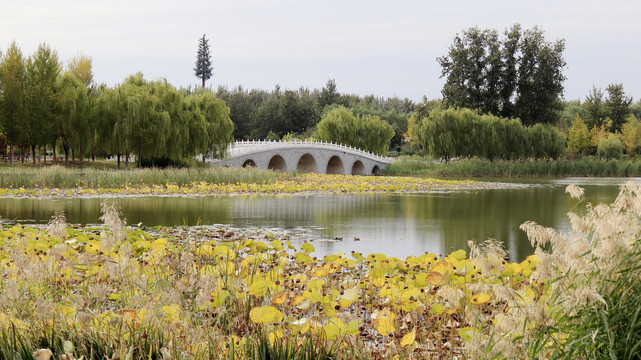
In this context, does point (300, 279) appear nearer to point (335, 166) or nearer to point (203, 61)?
point (335, 166)

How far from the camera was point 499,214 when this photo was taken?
1830cm

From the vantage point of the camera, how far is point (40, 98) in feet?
114

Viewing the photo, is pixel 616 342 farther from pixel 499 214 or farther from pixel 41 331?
pixel 499 214

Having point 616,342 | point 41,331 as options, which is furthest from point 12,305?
point 616,342

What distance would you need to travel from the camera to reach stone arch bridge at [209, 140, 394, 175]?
44.6 meters

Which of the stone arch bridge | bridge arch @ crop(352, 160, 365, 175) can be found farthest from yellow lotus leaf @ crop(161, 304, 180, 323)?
bridge arch @ crop(352, 160, 365, 175)

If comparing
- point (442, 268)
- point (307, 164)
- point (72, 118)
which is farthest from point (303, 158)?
point (442, 268)

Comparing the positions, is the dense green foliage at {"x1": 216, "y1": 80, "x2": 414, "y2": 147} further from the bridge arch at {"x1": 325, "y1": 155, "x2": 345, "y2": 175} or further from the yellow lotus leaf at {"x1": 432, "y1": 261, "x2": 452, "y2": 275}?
the yellow lotus leaf at {"x1": 432, "y1": 261, "x2": 452, "y2": 275}

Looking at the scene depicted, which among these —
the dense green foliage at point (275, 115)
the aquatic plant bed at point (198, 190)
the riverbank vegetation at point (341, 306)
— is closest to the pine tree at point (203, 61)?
the dense green foliage at point (275, 115)

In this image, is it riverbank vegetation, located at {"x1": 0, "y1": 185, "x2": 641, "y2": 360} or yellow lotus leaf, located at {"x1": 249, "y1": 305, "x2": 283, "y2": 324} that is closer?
riverbank vegetation, located at {"x1": 0, "y1": 185, "x2": 641, "y2": 360}

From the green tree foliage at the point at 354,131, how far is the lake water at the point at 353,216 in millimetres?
41295

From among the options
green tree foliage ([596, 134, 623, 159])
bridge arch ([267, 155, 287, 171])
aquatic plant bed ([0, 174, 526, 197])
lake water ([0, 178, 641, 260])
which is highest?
green tree foliage ([596, 134, 623, 159])

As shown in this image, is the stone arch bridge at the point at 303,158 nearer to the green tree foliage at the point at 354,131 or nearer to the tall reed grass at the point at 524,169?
the green tree foliage at the point at 354,131

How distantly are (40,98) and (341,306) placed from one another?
3451cm
